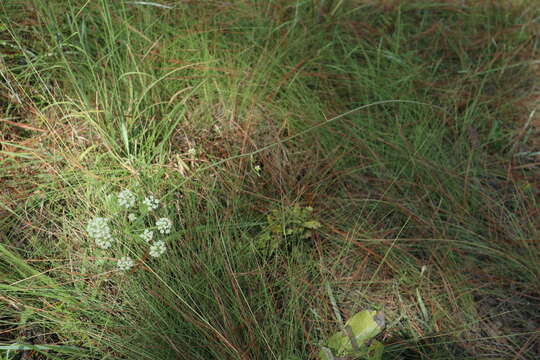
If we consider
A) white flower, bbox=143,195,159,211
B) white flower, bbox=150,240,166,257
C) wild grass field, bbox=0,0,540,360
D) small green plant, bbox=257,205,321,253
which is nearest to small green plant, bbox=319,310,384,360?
wild grass field, bbox=0,0,540,360

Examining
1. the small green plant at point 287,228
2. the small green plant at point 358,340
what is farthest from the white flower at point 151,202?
the small green plant at point 358,340

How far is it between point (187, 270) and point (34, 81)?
1051 millimetres

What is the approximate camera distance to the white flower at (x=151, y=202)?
55.1 inches

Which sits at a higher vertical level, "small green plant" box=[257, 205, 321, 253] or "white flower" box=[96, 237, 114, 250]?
"white flower" box=[96, 237, 114, 250]

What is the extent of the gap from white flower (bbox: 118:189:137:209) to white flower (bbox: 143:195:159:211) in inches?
1.6

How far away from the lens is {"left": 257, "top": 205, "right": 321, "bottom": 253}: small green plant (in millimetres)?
1500

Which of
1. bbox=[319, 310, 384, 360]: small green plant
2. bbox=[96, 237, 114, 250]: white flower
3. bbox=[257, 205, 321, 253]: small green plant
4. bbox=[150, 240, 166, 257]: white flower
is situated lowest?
bbox=[319, 310, 384, 360]: small green plant

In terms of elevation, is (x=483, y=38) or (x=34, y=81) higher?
(x=34, y=81)

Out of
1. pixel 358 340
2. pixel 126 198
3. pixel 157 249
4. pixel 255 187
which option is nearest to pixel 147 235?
pixel 157 249

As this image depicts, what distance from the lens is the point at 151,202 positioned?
1439 mm

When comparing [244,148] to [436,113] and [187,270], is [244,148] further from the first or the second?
[436,113]

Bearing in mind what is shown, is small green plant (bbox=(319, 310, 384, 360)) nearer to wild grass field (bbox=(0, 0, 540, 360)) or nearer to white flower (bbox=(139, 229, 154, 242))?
wild grass field (bbox=(0, 0, 540, 360))

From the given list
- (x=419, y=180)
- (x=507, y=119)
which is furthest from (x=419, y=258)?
(x=507, y=119)

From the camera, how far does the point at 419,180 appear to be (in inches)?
70.0
